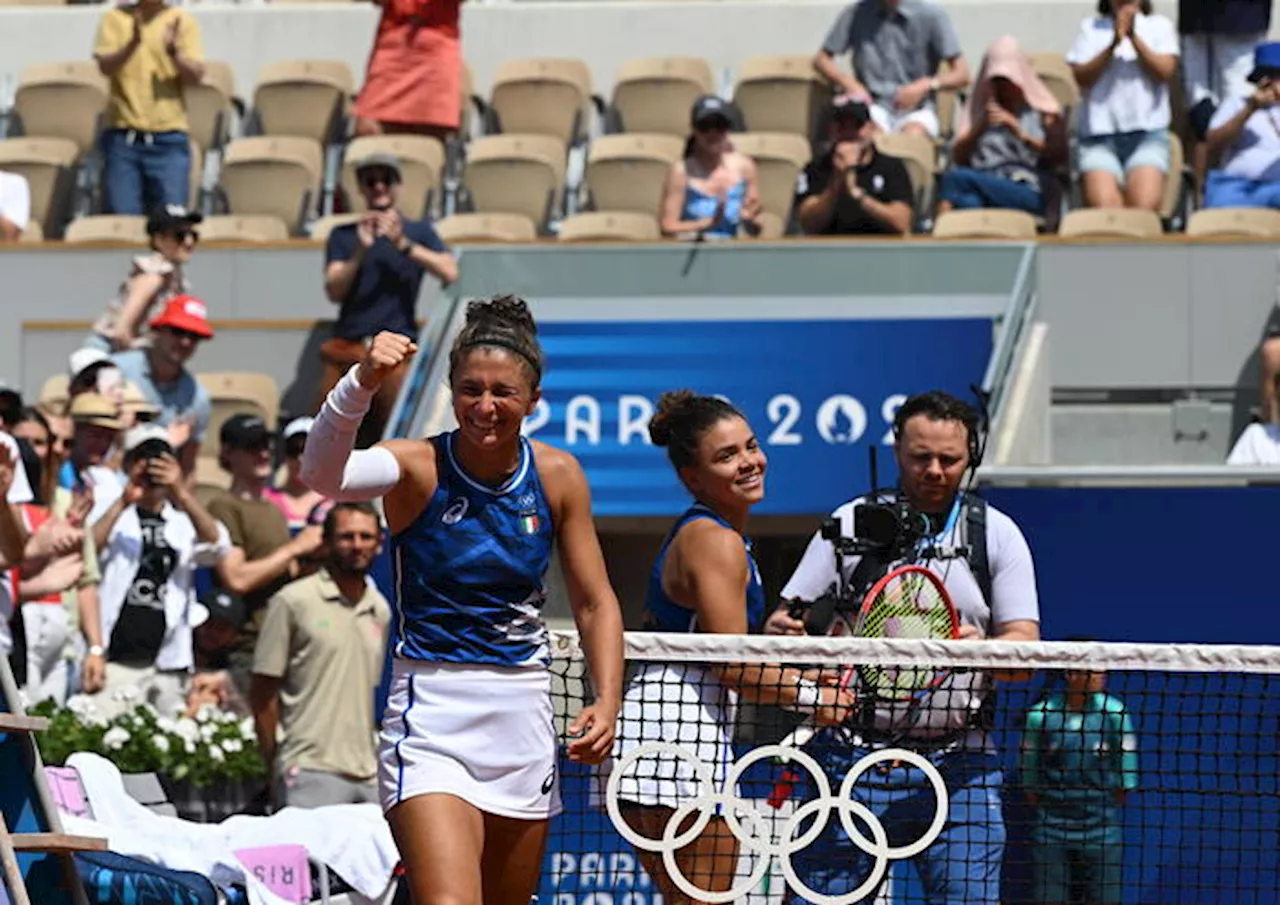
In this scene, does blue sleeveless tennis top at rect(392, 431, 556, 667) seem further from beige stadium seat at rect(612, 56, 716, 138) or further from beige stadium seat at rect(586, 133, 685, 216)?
beige stadium seat at rect(612, 56, 716, 138)

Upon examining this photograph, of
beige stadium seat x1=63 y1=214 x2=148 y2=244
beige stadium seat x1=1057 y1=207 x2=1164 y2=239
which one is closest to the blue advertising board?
beige stadium seat x1=1057 y1=207 x2=1164 y2=239

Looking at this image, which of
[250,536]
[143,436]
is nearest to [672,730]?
[143,436]

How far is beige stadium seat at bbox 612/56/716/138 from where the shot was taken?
1678cm

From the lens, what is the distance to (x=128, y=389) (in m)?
12.5

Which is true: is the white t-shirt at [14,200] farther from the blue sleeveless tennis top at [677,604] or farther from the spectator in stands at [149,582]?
the blue sleeveless tennis top at [677,604]

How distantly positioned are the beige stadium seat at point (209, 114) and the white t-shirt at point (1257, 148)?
21.1 feet

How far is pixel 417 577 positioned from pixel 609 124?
11500 mm

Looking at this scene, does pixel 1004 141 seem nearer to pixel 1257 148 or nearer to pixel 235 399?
pixel 1257 148

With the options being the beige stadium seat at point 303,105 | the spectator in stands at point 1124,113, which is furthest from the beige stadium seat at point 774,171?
the beige stadium seat at point 303,105

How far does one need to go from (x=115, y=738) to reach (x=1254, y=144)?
7418 millimetres

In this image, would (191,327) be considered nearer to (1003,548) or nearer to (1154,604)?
(1154,604)

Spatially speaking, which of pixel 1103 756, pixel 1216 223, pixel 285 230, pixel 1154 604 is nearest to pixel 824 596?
pixel 1103 756

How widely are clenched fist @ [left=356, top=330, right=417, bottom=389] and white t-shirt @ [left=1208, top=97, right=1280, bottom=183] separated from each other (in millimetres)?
9601

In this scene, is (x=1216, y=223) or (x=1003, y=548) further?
(x=1216, y=223)
